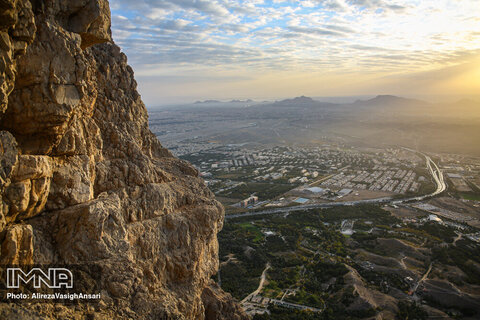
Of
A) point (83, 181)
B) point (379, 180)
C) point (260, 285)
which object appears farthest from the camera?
point (379, 180)

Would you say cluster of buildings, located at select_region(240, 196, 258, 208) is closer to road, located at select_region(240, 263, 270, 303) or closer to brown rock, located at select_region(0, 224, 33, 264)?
road, located at select_region(240, 263, 270, 303)

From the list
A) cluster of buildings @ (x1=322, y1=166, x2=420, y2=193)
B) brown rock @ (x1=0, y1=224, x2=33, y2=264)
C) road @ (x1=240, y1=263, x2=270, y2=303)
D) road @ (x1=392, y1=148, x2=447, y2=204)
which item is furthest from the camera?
cluster of buildings @ (x1=322, y1=166, x2=420, y2=193)

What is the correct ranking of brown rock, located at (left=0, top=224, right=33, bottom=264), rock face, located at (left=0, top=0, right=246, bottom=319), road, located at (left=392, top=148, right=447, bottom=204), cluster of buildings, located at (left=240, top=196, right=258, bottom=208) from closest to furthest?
brown rock, located at (left=0, top=224, right=33, bottom=264)
rock face, located at (left=0, top=0, right=246, bottom=319)
cluster of buildings, located at (left=240, top=196, right=258, bottom=208)
road, located at (left=392, top=148, right=447, bottom=204)

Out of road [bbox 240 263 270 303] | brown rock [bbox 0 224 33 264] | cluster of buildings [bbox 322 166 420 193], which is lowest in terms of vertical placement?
road [bbox 240 263 270 303]

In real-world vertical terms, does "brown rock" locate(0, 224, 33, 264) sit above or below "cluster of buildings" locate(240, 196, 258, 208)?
above

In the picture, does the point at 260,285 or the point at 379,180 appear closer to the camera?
the point at 260,285

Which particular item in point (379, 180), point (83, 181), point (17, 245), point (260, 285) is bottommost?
point (260, 285)

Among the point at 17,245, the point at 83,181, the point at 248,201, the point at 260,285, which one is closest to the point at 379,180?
the point at 248,201

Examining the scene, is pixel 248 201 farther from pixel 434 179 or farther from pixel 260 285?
pixel 434 179

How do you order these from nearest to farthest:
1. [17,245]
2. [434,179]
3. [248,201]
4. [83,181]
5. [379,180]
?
[17,245] < [83,181] < [248,201] < [434,179] < [379,180]

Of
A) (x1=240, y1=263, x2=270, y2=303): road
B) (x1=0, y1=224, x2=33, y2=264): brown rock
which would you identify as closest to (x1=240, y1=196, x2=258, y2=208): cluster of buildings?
(x1=240, y1=263, x2=270, y2=303): road
